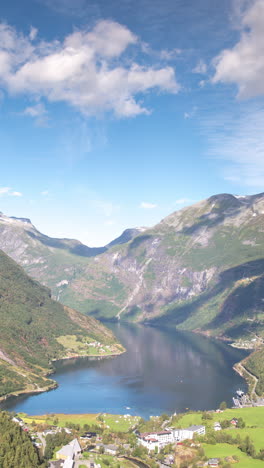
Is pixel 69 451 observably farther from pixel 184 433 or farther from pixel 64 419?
pixel 64 419

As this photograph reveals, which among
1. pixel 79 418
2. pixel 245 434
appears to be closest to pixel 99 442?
pixel 79 418

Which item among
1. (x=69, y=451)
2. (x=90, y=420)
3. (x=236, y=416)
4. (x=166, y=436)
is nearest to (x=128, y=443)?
(x=166, y=436)

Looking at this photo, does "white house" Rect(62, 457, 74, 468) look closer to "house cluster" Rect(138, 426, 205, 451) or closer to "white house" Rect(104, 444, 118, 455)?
"white house" Rect(104, 444, 118, 455)

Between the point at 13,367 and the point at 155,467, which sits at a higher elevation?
the point at 13,367

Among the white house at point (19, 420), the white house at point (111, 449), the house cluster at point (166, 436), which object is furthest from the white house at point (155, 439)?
the white house at point (19, 420)

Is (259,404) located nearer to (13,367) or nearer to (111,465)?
(111,465)

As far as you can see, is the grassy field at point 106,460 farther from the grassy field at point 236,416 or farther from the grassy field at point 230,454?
the grassy field at point 236,416

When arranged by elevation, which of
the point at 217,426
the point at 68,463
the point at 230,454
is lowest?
the point at 230,454
